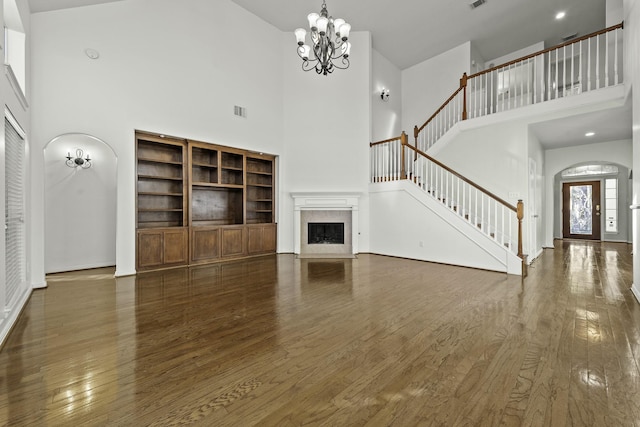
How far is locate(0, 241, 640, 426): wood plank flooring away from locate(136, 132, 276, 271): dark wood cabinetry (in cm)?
151

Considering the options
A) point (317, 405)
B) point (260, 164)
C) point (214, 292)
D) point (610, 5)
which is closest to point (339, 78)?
point (260, 164)

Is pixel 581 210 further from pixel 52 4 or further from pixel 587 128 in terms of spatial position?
pixel 52 4

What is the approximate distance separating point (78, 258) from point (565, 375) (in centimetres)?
702

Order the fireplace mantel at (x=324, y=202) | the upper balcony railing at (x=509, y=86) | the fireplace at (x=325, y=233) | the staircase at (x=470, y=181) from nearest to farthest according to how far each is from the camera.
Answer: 1. the staircase at (x=470, y=181)
2. the upper balcony railing at (x=509, y=86)
3. the fireplace mantel at (x=324, y=202)
4. the fireplace at (x=325, y=233)

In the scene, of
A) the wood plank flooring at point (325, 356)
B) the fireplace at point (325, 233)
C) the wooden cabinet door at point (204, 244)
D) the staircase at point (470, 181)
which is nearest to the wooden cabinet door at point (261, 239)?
the wooden cabinet door at point (204, 244)

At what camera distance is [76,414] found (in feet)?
5.03

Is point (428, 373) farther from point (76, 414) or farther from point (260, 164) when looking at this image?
point (260, 164)

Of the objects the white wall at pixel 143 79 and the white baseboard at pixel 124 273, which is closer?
the white wall at pixel 143 79

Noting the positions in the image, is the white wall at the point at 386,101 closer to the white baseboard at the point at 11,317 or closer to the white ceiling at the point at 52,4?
the white ceiling at the point at 52,4

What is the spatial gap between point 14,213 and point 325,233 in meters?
5.43

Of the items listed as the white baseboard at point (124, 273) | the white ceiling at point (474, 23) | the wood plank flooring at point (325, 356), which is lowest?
the wood plank flooring at point (325, 356)

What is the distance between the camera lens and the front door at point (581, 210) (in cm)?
1031

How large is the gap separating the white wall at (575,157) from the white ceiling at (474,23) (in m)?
0.38

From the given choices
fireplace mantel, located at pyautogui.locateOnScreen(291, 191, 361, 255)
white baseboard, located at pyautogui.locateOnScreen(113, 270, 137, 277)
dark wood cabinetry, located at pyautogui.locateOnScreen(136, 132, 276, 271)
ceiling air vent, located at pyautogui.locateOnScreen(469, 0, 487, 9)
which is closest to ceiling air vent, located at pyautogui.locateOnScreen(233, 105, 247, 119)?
dark wood cabinetry, located at pyautogui.locateOnScreen(136, 132, 276, 271)
